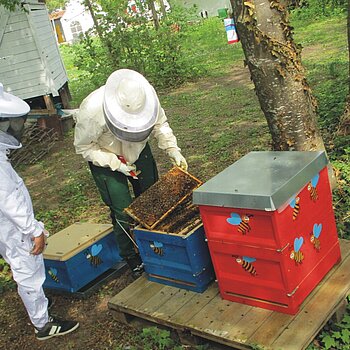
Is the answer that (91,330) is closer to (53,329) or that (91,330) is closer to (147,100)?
(53,329)

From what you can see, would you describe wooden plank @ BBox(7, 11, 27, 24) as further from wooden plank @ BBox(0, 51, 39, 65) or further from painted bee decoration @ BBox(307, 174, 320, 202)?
painted bee decoration @ BBox(307, 174, 320, 202)

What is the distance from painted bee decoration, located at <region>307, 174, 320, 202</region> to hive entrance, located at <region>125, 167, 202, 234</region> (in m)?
0.76

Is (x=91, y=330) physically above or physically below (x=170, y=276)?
below

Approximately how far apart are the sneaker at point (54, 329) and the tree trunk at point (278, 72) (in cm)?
208

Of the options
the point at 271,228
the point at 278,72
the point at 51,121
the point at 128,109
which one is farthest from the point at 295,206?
the point at 51,121

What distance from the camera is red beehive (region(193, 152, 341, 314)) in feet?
8.03

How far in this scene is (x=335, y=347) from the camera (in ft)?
8.41

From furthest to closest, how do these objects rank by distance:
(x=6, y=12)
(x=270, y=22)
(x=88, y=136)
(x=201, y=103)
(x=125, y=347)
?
(x=201, y=103), (x=6, y=12), (x=270, y=22), (x=88, y=136), (x=125, y=347)

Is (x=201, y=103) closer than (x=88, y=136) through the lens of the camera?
No

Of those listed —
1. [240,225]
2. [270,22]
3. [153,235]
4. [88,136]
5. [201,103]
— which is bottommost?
[201,103]

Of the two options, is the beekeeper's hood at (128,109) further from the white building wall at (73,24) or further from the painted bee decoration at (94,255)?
the white building wall at (73,24)

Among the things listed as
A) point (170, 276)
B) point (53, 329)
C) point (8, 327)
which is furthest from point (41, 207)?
point (170, 276)

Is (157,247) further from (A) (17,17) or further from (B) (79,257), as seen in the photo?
(A) (17,17)

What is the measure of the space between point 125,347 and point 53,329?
57 cm
